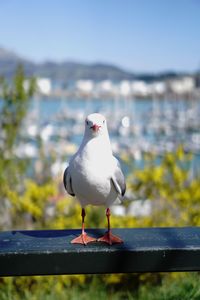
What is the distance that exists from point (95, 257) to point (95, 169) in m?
0.36

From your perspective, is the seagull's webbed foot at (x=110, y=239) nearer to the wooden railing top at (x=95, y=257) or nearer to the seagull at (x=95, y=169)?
the wooden railing top at (x=95, y=257)

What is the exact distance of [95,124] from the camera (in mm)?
1903

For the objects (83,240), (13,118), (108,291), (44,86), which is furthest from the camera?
(13,118)

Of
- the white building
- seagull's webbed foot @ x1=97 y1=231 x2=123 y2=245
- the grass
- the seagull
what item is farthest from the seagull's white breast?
the white building

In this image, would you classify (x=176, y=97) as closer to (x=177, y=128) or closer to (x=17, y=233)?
(x=177, y=128)

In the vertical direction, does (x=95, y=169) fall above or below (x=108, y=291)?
above

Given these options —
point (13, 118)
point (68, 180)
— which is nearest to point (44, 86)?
point (13, 118)

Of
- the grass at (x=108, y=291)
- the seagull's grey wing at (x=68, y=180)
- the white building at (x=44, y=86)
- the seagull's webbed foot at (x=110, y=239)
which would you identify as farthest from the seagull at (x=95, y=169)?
the white building at (x=44, y=86)

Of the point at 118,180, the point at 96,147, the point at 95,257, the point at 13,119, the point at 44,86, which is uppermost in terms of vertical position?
the point at 44,86

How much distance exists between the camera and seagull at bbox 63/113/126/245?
1.91 m

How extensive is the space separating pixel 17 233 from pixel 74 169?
0.55 metres

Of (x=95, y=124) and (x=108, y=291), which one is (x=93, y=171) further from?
(x=108, y=291)

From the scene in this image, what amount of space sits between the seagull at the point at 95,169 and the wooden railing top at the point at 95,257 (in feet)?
0.72

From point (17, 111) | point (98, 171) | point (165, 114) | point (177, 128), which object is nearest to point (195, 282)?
point (98, 171)
